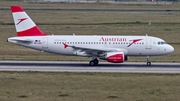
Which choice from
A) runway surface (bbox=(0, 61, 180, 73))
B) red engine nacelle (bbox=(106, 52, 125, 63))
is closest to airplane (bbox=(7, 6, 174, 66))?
red engine nacelle (bbox=(106, 52, 125, 63))

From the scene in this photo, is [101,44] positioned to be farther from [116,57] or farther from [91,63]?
[116,57]

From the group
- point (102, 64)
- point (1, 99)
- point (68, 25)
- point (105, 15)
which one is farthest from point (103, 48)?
point (105, 15)

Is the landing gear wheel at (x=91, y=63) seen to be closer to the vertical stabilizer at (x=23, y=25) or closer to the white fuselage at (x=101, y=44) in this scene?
the white fuselage at (x=101, y=44)

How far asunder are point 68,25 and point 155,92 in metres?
59.4

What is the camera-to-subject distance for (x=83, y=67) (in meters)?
51.7

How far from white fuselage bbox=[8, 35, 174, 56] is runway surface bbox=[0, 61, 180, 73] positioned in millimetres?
1404

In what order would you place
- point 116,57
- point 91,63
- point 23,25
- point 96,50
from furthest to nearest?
point 23,25
point 91,63
point 96,50
point 116,57

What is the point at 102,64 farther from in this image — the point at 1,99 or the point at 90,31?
the point at 90,31

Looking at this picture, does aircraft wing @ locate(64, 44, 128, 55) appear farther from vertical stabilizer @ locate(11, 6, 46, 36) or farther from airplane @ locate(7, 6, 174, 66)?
vertical stabilizer @ locate(11, 6, 46, 36)

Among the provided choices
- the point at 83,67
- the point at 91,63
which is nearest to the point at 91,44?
the point at 91,63

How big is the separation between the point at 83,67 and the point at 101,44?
3901mm

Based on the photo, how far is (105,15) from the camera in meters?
114

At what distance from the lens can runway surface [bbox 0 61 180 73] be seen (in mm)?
49281

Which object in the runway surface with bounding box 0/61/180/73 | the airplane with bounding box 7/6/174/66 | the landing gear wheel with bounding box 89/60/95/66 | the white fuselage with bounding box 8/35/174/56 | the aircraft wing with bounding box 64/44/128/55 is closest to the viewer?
the runway surface with bounding box 0/61/180/73
